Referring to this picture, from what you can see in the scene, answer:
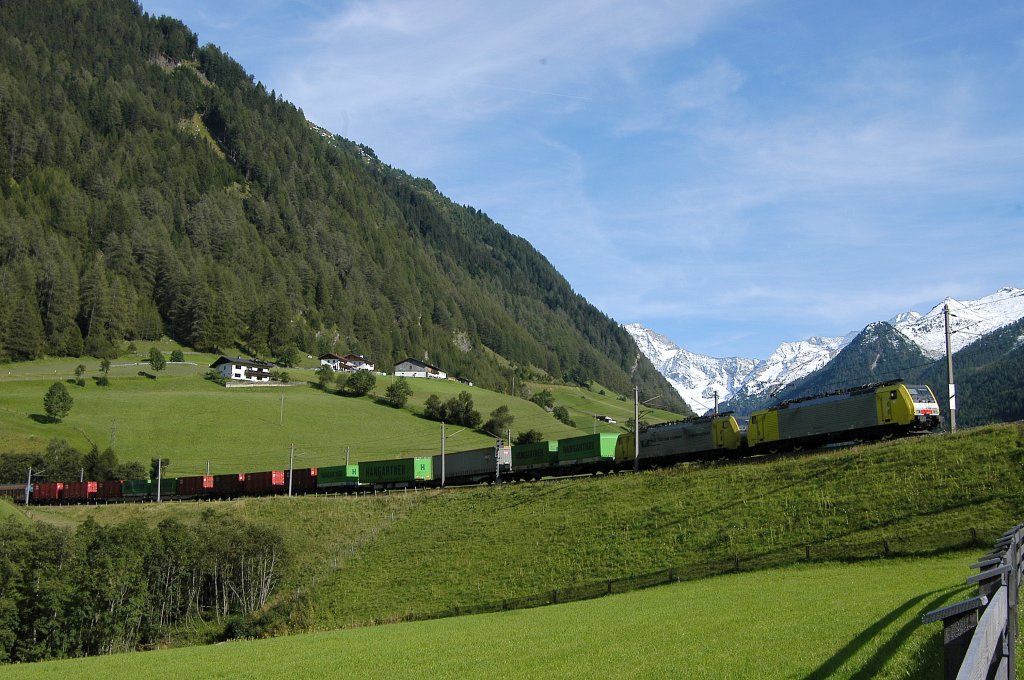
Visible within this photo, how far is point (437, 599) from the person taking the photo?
49906mm

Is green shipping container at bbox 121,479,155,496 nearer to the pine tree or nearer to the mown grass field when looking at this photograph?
the mown grass field

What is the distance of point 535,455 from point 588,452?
5908 millimetres

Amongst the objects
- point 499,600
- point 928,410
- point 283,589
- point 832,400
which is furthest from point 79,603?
point 928,410

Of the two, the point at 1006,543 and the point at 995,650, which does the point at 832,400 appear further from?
the point at 995,650

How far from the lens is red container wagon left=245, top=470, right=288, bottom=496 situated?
301 feet

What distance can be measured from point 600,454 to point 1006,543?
59673 mm

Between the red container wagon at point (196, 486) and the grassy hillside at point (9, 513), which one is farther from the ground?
the red container wagon at point (196, 486)

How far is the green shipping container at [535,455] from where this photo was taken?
7719cm

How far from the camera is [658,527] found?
50.7 m

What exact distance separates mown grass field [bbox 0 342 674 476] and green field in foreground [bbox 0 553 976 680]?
87325mm

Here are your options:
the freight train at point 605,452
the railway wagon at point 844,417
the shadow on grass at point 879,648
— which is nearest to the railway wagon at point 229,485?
the freight train at point 605,452

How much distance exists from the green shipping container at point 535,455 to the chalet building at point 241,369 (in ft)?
343

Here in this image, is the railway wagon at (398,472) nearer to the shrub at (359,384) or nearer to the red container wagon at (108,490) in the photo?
the red container wagon at (108,490)

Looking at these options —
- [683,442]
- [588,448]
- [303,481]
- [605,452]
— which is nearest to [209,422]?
[303,481]
